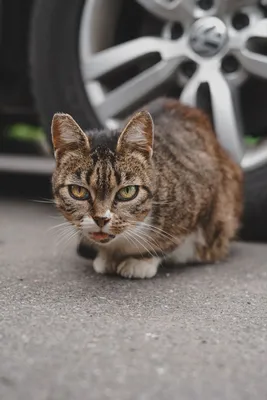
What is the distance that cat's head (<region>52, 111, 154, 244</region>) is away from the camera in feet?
7.22

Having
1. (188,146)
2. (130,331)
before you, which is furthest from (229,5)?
(130,331)

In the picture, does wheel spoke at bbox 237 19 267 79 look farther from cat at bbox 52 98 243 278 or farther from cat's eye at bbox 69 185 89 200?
cat's eye at bbox 69 185 89 200

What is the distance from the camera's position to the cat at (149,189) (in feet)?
7.32

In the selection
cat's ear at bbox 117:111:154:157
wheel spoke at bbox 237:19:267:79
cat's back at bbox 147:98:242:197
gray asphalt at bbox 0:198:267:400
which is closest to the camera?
gray asphalt at bbox 0:198:267:400

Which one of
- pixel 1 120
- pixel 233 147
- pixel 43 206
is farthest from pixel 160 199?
pixel 1 120

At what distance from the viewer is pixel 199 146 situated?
2.79m

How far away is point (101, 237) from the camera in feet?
7.25

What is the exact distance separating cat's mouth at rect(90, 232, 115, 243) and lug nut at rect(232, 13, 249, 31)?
1366mm

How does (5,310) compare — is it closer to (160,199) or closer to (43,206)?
(160,199)

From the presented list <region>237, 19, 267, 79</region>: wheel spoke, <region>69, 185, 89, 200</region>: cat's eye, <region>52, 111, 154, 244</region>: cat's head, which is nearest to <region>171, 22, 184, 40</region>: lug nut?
<region>237, 19, 267, 79</region>: wheel spoke

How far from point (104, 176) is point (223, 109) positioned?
0.99 metres

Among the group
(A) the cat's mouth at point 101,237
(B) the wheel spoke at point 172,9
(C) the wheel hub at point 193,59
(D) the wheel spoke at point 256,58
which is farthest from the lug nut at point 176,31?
(A) the cat's mouth at point 101,237

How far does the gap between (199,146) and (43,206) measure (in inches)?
52.4

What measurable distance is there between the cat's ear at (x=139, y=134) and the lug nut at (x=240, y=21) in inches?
40.6
